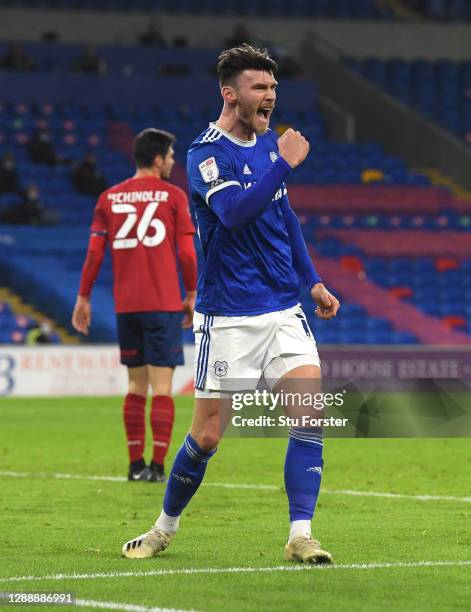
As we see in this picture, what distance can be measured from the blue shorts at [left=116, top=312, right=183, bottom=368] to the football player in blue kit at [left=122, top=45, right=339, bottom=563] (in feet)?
11.3

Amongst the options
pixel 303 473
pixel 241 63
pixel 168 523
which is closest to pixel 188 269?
pixel 168 523

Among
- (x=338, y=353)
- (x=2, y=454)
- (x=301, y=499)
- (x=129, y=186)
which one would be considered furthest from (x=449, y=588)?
(x=338, y=353)

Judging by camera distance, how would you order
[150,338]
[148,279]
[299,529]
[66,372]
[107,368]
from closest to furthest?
[299,529] → [150,338] → [148,279] → [66,372] → [107,368]

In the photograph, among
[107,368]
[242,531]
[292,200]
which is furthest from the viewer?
[292,200]

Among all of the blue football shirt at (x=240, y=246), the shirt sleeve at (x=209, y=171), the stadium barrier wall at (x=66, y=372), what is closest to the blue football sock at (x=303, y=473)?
the blue football shirt at (x=240, y=246)

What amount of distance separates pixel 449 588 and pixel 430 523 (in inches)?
81.4

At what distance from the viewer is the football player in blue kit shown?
19.6 ft

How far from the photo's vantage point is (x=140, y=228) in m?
9.80

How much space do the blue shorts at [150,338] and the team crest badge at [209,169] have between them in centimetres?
374

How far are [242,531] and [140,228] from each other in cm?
324

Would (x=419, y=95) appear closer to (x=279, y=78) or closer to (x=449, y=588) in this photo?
(x=279, y=78)

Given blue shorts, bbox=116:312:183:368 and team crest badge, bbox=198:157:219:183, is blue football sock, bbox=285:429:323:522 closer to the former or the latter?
team crest badge, bbox=198:157:219:183

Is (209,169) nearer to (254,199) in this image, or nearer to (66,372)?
(254,199)

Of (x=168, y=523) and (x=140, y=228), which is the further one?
(x=140, y=228)
